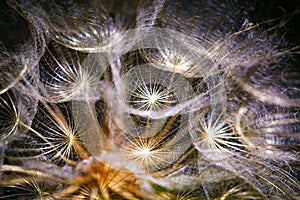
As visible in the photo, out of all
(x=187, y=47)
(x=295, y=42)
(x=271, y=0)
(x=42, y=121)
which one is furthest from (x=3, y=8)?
(x=295, y=42)

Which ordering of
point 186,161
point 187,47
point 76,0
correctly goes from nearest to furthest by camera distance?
point 186,161
point 187,47
point 76,0

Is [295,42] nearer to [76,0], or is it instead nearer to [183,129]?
[183,129]

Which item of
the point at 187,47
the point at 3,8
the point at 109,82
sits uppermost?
the point at 3,8

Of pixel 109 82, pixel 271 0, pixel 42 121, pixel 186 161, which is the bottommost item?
pixel 186 161

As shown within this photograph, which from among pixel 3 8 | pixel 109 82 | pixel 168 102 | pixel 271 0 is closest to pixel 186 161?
pixel 168 102

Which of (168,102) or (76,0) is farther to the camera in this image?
(76,0)

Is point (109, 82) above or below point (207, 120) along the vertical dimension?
above

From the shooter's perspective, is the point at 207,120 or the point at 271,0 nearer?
the point at 207,120

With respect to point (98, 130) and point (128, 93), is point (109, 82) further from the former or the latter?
point (98, 130)

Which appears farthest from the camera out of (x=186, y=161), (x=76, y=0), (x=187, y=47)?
(x=76, y=0)
